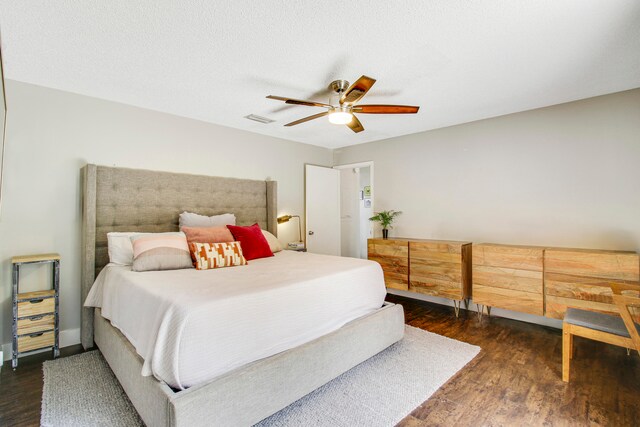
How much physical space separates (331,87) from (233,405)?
2.37 meters

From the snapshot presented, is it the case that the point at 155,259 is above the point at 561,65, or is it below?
below

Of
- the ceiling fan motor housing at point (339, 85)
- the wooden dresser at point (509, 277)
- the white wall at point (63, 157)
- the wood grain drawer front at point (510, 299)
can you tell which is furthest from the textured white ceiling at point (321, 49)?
the wood grain drawer front at point (510, 299)

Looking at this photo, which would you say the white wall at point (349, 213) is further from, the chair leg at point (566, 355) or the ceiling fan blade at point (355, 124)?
the chair leg at point (566, 355)

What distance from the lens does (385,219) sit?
173 inches

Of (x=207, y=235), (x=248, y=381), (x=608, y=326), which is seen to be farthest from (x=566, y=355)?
(x=207, y=235)

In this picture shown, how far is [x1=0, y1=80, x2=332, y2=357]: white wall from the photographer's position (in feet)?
8.31

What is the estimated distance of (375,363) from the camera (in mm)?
2404

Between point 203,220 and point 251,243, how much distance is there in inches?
26.4

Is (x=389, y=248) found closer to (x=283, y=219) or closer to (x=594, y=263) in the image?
(x=283, y=219)

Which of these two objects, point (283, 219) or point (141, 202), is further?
point (283, 219)

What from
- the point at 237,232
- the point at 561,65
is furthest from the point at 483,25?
the point at 237,232

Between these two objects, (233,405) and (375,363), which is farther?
(375,363)

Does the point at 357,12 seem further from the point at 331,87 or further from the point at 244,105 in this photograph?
the point at 244,105

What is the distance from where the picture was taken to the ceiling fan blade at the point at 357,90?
6.75ft
